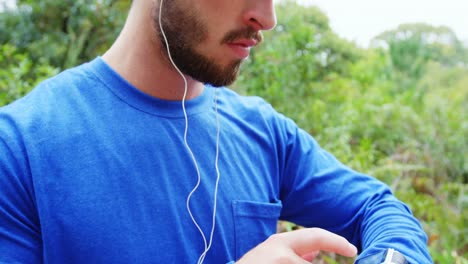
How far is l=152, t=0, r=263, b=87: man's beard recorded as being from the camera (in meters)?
0.97

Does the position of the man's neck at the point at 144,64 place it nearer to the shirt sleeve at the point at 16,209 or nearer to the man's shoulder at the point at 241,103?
the man's shoulder at the point at 241,103

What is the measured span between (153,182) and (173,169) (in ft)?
→ 0.18

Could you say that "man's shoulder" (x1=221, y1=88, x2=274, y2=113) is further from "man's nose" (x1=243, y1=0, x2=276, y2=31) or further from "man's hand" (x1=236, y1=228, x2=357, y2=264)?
"man's hand" (x1=236, y1=228, x2=357, y2=264)

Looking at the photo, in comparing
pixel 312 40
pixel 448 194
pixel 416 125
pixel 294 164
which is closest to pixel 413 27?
pixel 416 125

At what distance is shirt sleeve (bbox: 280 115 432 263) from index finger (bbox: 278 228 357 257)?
0.74 ft

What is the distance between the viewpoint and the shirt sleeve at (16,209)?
761mm

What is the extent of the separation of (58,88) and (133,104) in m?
0.15

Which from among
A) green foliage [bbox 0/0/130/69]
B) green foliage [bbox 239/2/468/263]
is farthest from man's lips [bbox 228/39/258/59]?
green foliage [bbox 0/0/130/69]

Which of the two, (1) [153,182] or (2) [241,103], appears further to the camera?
(2) [241,103]

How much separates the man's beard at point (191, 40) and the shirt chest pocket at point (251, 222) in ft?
0.89

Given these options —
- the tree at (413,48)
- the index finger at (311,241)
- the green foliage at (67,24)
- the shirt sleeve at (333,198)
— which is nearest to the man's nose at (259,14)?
the shirt sleeve at (333,198)

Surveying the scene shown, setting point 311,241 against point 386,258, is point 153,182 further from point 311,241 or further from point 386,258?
point 386,258

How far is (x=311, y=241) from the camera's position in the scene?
2.61 ft

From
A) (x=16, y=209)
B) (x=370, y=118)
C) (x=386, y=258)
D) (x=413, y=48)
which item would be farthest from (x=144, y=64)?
(x=413, y=48)
